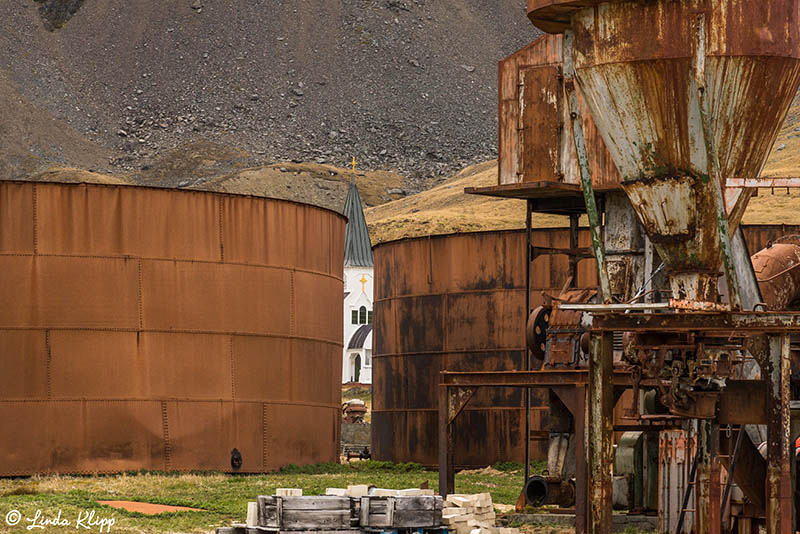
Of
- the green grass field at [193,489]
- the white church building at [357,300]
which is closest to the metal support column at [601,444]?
the green grass field at [193,489]

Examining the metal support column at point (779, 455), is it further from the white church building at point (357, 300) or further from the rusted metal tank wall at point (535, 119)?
the white church building at point (357, 300)

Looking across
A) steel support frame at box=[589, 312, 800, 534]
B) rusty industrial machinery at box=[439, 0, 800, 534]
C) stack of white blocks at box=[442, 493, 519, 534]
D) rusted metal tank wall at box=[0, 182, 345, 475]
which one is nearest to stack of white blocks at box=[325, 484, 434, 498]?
stack of white blocks at box=[442, 493, 519, 534]

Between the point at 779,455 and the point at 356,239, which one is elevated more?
the point at 356,239

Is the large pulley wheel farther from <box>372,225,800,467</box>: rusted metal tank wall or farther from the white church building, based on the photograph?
the white church building

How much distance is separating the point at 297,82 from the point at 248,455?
522ft

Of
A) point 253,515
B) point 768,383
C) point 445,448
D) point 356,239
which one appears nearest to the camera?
point 768,383

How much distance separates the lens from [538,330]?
2367 centimetres

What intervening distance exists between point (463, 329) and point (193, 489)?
35.1 ft

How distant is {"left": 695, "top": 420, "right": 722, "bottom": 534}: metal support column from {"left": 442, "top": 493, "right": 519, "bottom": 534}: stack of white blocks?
2.70 m

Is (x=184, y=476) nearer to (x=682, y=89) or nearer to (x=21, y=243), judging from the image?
(x=21, y=243)

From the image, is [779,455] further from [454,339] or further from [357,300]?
[357,300]

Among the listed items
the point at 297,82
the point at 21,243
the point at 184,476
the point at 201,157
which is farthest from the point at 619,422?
the point at 297,82

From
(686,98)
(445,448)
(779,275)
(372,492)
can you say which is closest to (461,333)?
(445,448)

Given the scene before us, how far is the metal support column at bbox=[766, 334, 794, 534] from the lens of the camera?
16.7 m
